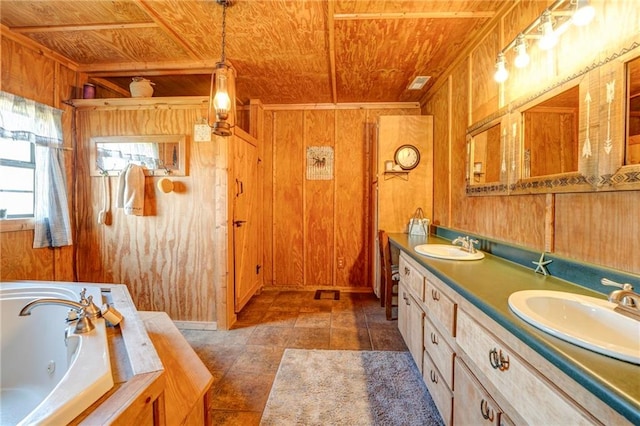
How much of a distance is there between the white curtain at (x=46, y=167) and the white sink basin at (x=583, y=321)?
3.34m

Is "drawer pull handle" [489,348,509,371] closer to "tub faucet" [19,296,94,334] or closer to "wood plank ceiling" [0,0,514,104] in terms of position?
"tub faucet" [19,296,94,334]

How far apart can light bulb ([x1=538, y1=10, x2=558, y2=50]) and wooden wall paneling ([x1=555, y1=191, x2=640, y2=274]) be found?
73 cm

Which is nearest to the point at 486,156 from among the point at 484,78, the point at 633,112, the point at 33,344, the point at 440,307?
the point at 484,78

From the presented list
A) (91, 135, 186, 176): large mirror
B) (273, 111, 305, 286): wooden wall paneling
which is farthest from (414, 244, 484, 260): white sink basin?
(91, 135, 186, 176): large mirror

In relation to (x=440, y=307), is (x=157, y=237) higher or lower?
higher

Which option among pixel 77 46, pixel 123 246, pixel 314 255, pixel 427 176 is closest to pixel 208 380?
pixel 123 246

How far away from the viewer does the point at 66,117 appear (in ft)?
7.97

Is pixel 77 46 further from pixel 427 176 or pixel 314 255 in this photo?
pixel 427 176

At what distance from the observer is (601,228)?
1087mm

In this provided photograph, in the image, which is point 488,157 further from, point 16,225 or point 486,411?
point 16,225

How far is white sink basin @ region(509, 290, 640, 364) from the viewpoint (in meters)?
0.64

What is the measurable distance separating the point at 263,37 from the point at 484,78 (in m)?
1.76

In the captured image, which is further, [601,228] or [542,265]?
[542,265]

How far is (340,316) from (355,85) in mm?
2601
